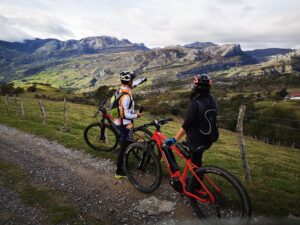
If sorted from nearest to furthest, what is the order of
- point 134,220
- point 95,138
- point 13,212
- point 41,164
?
point 134,220 < point 13,212 < point 41,164 < point 95,138

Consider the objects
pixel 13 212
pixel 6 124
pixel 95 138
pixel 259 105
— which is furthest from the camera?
pixel 259 105

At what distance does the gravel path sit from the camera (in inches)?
275

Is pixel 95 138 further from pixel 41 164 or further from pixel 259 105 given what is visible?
pixel 259 105

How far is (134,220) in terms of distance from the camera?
6797 millimetres

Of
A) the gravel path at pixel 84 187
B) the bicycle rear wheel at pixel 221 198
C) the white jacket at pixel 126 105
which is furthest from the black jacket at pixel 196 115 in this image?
the white jacket at pixel 126 105

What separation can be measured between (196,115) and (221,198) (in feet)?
7.35

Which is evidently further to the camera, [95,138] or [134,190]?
[95,138]

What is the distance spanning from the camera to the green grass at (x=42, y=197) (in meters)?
6.91

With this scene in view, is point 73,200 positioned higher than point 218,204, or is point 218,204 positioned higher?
point 218,204

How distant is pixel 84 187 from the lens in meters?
8.82

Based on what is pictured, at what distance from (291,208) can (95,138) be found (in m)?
9.52

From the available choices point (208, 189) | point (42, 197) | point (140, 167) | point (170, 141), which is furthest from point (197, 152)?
point (42, 197)

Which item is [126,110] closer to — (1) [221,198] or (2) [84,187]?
(2) [84,187]

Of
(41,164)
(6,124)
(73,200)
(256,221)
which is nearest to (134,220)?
(73,200)
